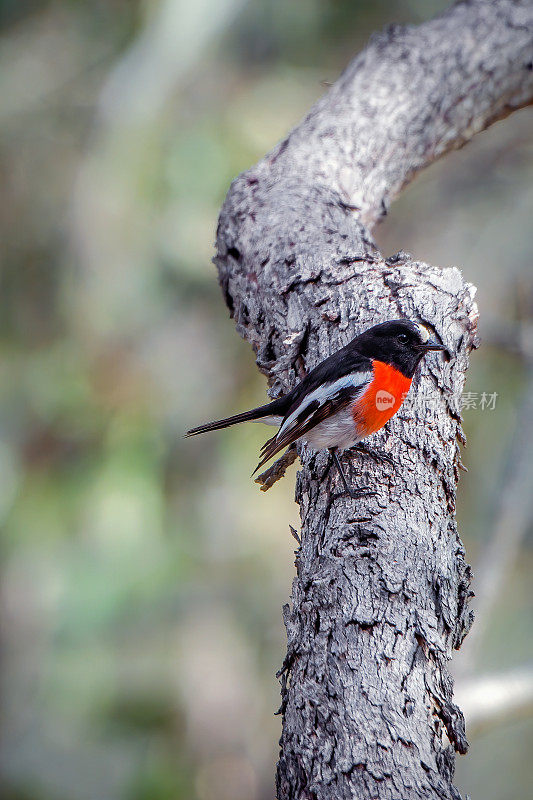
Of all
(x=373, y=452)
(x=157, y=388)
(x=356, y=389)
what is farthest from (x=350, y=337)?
(x=157, y=388)

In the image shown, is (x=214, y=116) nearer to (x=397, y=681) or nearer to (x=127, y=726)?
(x=127, y=726)

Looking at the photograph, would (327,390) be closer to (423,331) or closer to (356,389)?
(356,389)

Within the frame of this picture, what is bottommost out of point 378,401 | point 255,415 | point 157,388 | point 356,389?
point 378,401

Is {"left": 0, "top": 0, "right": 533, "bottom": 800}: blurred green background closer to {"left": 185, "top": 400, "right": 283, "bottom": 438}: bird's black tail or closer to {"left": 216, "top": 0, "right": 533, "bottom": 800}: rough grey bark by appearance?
{"left": 216, "top": 0, "right": 533, "bottom": 800}: rough grey bark

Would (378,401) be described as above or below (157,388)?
below

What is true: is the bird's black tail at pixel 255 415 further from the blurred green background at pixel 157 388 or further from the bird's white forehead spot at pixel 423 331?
the blurred green background at pixel 157 388

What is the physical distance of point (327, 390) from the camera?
9.25 ft

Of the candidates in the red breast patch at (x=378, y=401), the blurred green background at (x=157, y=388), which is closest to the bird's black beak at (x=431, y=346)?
the red breast patch at (x=378, y=401)

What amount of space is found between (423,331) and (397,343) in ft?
0.36

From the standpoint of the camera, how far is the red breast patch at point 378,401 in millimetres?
2779

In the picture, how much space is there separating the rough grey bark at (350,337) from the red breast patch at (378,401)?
50 millimetres

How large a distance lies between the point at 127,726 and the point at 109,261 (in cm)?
435

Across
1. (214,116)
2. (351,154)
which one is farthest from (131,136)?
(351,154)

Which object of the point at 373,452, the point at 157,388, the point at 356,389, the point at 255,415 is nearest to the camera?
the point at 373,452
